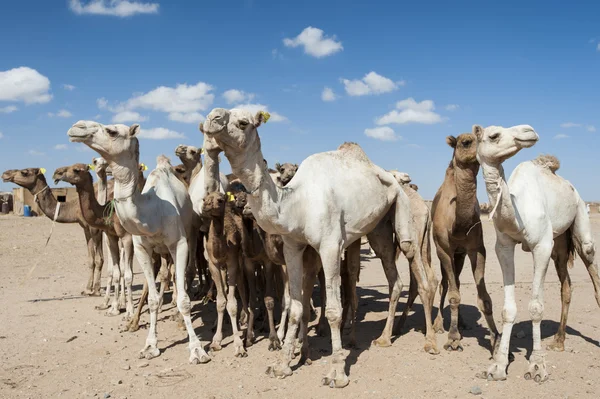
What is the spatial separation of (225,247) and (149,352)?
1881 millimetres

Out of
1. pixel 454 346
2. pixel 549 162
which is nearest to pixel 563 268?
pixel 549 162

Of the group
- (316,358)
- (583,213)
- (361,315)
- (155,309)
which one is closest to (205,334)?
(155,309)

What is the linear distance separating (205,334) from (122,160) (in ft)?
11.2

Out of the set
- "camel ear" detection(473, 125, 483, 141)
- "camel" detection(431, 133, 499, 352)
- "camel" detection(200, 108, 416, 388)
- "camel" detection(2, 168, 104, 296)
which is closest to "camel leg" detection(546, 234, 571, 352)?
"camel" detection(431, 133, 499, 352)

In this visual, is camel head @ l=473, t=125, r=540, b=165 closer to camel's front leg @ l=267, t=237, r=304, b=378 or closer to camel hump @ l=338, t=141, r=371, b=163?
camel hump @ l=338, t=141, r=371, b=163

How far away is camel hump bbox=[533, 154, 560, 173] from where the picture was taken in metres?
7.00

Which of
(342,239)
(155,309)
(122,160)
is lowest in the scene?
(155,309)

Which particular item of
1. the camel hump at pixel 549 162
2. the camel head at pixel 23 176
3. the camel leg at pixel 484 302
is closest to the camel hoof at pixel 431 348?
the camel leg at pixel 484 302

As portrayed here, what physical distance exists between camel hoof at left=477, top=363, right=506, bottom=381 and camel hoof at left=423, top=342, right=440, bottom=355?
92 cm

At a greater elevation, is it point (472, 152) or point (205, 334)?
point (472, 152)

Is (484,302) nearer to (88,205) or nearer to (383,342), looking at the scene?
(383,342)

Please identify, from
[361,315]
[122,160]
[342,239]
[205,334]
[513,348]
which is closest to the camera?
[342,239]

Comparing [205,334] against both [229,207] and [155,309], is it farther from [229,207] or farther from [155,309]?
[229,207]

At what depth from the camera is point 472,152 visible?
6.21 metres
